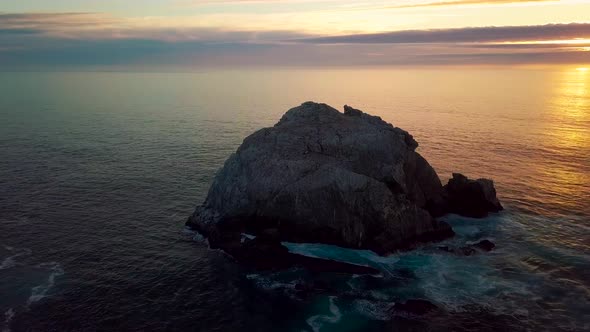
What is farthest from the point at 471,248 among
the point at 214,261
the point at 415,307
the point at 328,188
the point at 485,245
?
the point at 214,261

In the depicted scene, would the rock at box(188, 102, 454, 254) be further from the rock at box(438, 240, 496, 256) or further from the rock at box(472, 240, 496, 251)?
the rock at box(472, 240, 496, 251)

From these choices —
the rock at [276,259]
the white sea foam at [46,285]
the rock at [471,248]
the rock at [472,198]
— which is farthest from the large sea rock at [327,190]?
the white sea foam at [46,285]

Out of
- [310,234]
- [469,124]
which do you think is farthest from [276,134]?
[469,124]

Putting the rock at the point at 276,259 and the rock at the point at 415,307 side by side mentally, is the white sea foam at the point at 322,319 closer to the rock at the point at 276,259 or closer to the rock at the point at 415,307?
the rock at the point at 415,307

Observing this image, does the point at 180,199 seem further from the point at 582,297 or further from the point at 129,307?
the point at 582,297

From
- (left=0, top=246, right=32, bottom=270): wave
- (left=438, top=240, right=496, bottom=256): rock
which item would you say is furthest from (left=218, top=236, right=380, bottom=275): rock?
(left=0, top=246, right=32, bottom=270): wave

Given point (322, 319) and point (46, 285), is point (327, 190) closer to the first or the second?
point (322, 319)
